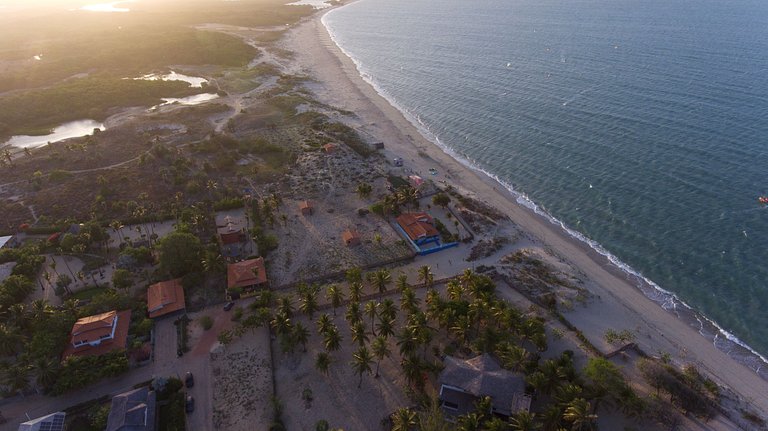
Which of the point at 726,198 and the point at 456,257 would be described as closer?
the point at 456,257

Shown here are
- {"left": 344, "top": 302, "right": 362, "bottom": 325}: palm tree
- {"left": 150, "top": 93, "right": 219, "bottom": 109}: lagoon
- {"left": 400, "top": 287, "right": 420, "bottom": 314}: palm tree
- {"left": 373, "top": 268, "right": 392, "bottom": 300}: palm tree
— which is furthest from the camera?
{"left": 150, "top": 93, "right": 219, "bottom": 109}: lagoon

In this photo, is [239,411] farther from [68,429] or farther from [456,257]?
[456,257]

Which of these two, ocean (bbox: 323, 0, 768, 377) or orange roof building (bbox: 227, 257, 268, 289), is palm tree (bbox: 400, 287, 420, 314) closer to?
orange roof building (bbox: 227, 257, 268, 289)

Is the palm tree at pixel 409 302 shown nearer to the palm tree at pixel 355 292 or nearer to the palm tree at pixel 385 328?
the palm tree at pixel 385 328

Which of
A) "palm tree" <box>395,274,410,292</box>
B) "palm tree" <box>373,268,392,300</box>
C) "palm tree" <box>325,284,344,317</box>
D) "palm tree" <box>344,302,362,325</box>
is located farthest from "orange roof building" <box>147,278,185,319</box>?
"palm tree" <box>395,274,410,292</box>

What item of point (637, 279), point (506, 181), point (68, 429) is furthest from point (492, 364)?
point (506, 181)

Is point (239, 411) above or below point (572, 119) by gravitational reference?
below

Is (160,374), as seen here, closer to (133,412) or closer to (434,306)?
(133,412)
